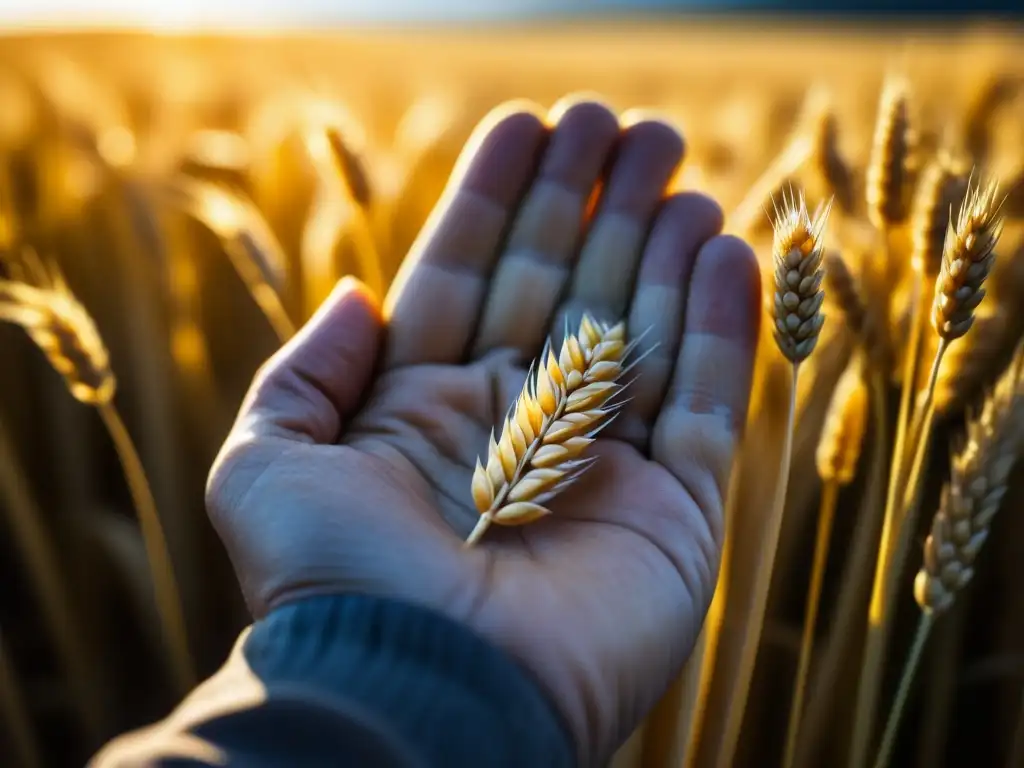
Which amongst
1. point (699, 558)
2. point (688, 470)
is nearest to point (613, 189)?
point (688, 470)

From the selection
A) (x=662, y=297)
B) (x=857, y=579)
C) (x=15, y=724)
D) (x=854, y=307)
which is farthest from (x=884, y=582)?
(x=15, y=724)

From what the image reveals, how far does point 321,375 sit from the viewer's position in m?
0.93

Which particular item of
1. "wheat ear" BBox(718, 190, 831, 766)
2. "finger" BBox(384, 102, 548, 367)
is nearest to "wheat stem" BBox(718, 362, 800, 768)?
"wheat ear" BBox(718, 190, 831, 766)

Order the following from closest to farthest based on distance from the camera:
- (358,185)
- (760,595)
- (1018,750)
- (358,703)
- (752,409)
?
(358,703), (760,595), (1018,750), (752,409), (358,185)

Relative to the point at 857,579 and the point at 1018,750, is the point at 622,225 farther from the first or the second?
the point at 1018,750

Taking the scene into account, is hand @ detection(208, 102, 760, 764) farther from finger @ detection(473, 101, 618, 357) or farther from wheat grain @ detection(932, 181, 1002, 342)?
wheat grain @ detection(932, 181, 1002, 342)

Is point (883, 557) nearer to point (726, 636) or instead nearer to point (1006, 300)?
point (726, 636)

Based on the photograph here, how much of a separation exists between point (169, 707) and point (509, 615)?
1142mm

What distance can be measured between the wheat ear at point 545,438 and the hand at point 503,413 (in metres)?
0.06

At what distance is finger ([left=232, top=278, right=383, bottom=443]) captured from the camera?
87 centimetres

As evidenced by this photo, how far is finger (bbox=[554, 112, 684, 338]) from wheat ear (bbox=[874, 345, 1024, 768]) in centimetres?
46

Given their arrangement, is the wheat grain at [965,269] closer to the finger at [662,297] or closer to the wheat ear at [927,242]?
the wheat ear at [927,242]

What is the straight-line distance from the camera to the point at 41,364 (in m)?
1.72

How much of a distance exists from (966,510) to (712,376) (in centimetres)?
30
